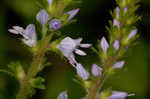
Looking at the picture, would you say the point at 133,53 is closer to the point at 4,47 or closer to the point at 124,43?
the point at 4,47

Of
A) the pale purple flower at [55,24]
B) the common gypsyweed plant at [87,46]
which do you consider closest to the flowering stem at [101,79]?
the common gypsyweed plant at [87,46]

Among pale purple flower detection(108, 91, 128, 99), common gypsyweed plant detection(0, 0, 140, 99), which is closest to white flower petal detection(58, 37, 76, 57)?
common gypsyweed plant detection(0, 0, 140, 99)

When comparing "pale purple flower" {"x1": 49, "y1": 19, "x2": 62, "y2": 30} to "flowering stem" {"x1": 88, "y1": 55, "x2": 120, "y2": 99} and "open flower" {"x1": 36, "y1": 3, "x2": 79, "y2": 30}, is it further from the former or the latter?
"flowering stem" {"x1": 88, "y1": 55, "x2": 120, "y2": 99}

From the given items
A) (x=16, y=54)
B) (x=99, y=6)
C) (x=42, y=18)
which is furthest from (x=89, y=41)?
(x=42, y=18)

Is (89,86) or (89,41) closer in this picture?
(89,86)

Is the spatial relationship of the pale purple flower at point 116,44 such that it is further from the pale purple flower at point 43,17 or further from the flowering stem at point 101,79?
the pale purple flower at point 43,17
